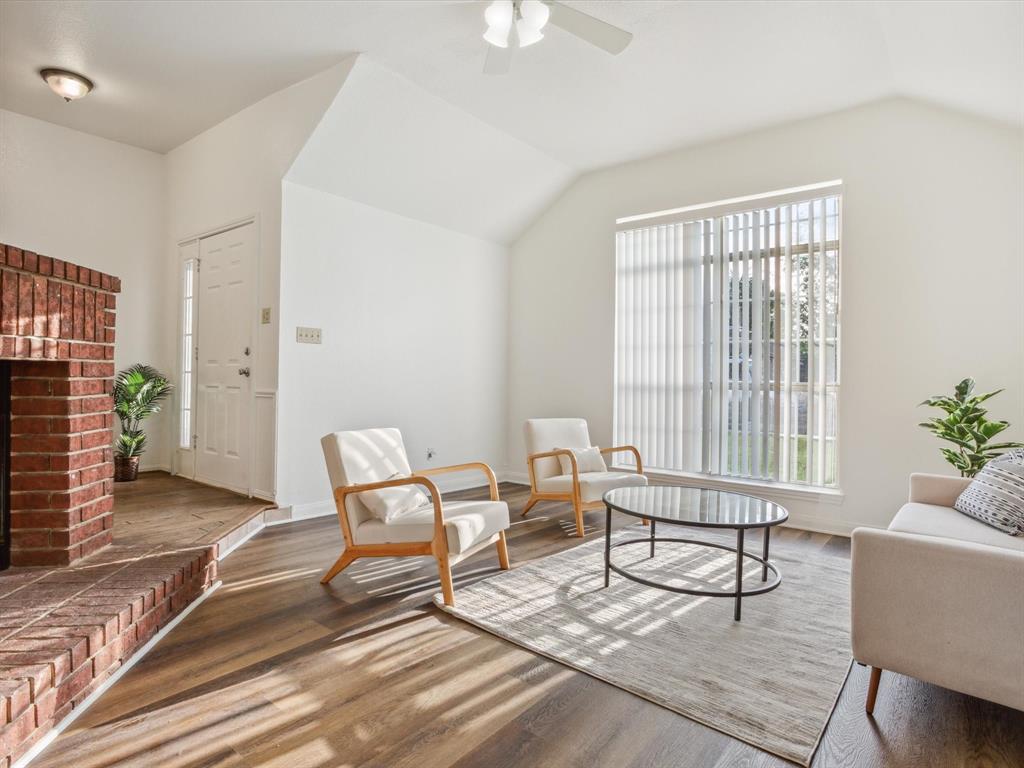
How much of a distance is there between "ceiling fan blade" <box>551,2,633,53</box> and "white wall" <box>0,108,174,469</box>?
180 inches

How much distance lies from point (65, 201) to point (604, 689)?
572cm

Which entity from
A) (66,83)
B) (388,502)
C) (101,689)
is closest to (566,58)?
(388,502)

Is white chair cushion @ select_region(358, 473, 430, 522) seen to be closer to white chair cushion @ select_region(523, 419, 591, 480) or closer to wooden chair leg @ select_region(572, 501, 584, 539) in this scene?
wooden chair leg @ select_region(572, 501, 584, 539)

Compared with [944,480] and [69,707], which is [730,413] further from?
[69,707]

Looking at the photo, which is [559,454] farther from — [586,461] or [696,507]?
[696,507]

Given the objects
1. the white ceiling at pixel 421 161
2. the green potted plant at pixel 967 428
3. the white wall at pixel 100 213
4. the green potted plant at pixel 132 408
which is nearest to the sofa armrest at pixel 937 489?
the green potted plant at pixel 967 428

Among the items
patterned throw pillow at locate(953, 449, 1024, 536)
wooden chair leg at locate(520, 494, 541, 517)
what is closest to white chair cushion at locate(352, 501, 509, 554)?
wooden chair leg at locate(520, 494, 541, 517)

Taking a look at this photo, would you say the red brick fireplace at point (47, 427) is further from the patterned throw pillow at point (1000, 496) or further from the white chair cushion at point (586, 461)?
the patterned throw pillow at point (1000, 496)

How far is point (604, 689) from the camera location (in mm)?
2018

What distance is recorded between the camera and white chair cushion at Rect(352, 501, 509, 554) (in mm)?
2756

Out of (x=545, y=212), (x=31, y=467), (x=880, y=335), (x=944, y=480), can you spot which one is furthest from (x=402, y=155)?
(x=944, y=480)

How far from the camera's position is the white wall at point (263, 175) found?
3975mm

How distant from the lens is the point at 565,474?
4570mm

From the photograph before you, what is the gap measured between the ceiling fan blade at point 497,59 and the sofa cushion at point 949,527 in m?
2.88
